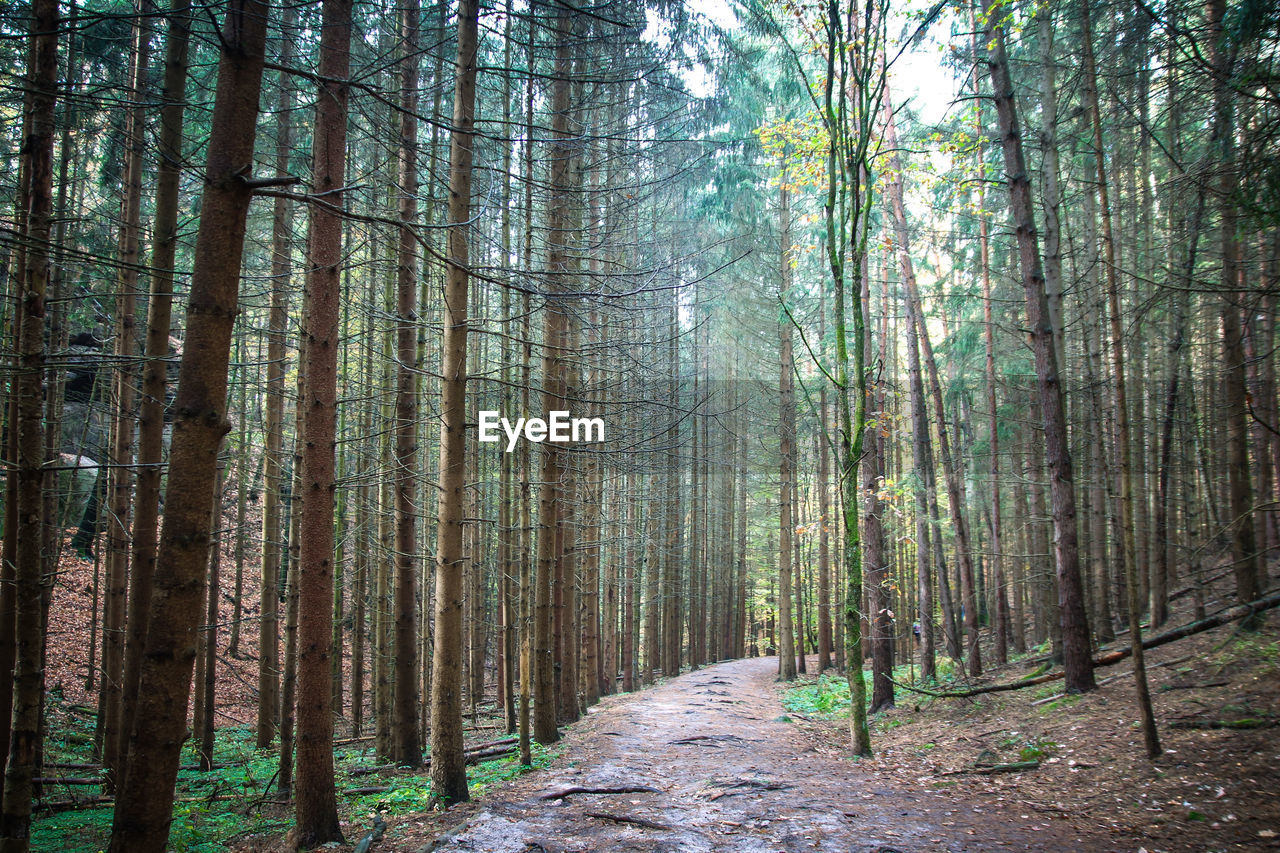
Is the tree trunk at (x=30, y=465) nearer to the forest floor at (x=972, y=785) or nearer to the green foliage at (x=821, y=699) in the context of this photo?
the forest floor at (x=972, y=785)

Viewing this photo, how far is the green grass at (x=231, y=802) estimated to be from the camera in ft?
18.7

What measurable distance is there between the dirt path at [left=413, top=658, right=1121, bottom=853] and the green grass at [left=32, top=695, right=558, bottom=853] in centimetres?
92

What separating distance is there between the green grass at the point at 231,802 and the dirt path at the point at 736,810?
3.03 ft

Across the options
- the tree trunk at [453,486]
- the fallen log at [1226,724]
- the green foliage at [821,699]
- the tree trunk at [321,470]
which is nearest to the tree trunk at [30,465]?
the tree trunk at [321,470]

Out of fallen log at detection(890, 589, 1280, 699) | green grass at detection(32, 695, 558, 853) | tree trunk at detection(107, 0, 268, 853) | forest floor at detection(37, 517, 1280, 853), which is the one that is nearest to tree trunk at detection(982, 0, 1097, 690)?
forest floor at detection(37, 517, 1280, 853)

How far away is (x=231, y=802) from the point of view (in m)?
7.18

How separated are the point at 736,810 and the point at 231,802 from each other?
5746mm

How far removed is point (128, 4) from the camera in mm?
7441

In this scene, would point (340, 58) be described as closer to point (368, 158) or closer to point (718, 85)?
point (368, 158)

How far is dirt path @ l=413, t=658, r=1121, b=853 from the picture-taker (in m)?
4.49

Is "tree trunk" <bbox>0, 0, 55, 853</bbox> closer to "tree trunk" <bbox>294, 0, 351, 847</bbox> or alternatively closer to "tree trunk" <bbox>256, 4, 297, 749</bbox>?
"tree trunk" <bbox>294, 0, 351, 847</bbox>

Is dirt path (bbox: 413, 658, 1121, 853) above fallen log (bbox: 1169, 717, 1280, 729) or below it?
below

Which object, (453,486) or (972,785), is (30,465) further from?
(972,785)

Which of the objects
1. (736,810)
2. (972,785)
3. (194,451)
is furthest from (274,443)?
(972,785)
